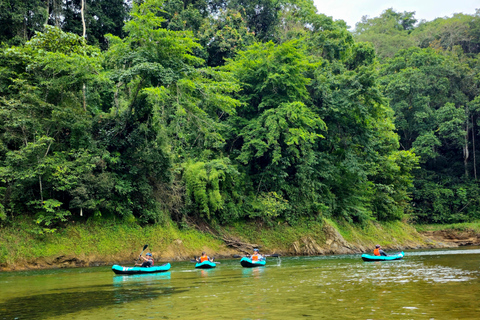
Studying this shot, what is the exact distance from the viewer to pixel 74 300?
37.4 ft

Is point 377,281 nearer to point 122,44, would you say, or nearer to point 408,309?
point 408,309

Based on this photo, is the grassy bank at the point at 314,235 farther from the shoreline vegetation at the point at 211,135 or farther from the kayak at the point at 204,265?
the kayak at the point at 204,265

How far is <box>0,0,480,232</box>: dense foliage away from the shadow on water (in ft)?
32.8

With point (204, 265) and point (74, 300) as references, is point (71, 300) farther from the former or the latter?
point (204, 265)

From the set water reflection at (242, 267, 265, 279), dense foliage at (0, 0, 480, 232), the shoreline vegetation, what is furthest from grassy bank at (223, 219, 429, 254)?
water reflection at (242, 267, 265, 279)

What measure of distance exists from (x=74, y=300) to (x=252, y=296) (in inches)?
188

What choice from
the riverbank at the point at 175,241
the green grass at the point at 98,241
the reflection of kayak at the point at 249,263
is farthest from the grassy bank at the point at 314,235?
the reflection of kayak at the point at 249,263

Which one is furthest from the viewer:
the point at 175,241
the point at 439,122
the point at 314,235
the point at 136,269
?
the point at 439,122

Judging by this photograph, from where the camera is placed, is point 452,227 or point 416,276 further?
point 452,227

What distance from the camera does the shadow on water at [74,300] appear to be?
9779 millimetres

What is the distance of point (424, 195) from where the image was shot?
48.1 m

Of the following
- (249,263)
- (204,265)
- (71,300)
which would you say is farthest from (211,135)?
(71,300)

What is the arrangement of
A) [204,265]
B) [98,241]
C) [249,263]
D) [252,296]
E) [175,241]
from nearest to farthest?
[252,296] < [204,265] < [249,263] < [98,241] < [175,241]

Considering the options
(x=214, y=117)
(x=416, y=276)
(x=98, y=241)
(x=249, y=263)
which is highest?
(x=214, y=117)
